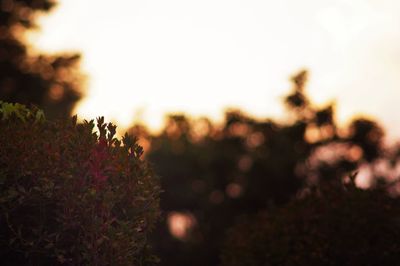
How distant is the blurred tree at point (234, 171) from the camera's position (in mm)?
33344

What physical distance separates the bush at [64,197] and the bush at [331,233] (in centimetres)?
566

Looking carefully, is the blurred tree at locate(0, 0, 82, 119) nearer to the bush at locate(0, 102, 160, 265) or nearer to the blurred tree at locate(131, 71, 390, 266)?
the blurred tree at locate(131, 71, 390, 266)

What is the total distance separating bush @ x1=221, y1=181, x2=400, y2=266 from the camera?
40.9 ft

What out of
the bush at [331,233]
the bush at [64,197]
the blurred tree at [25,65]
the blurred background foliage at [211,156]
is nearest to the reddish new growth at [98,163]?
the bush at [64,197]

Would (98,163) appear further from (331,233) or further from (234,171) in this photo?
(234,171)

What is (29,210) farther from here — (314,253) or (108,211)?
(314,253)

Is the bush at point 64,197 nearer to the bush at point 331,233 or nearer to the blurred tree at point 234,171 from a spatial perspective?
the bush at point 331,233

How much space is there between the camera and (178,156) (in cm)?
3675

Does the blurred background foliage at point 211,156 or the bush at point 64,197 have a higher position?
the blurred background foliage at point 211,156

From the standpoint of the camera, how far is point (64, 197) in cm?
740

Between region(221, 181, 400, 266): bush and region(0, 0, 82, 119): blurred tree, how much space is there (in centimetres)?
2306

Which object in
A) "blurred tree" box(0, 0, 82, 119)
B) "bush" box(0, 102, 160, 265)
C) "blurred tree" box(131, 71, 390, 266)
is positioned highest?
"blurred tree" box(0, 0, 82, 119)

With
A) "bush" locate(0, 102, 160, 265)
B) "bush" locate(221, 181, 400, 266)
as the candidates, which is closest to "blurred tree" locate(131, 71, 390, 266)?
"bush" locate(221, 181, 400, 266)

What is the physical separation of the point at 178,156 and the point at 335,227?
79.6ft
